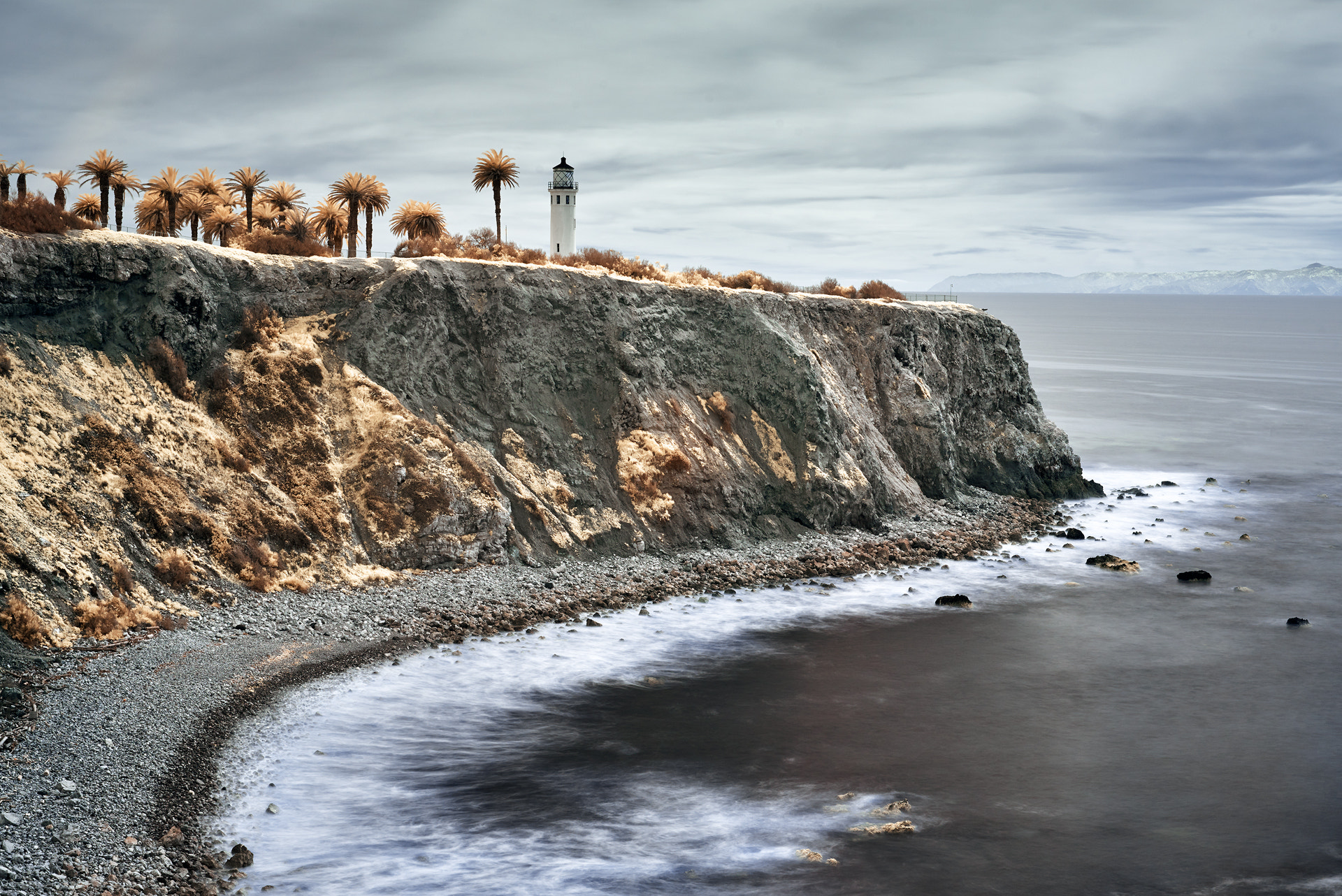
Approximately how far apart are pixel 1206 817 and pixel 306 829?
70.0ft

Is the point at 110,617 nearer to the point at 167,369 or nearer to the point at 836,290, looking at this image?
the point at 167,369

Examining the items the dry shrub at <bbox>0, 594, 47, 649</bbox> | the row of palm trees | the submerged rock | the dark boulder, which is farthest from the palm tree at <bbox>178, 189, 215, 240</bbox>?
the submerged rock

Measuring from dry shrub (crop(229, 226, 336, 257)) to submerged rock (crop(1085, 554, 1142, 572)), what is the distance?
127 ft

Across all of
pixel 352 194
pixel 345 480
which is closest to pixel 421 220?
pixel 352 194

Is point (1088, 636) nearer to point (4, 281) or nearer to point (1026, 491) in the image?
point (1026, 491)

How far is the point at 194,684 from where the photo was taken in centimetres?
2858

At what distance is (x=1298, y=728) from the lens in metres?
32.0

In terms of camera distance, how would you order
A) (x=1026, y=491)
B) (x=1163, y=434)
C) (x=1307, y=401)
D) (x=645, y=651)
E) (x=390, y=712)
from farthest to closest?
(x=1307, y=401)
(x=1163, y=434)
(x=1026, y=491)
(x=645, y=651)
(x=390, y=712)

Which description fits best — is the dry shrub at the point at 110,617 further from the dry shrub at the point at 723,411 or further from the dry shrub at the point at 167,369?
the dry shrub at the point at 723,411

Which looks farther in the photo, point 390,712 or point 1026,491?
point 1026,491

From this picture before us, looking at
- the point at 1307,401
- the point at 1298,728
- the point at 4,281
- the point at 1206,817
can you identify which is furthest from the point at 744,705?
the point at 1307,401

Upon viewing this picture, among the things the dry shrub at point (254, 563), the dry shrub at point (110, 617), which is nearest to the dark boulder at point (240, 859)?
the dry shrub at point (110, 617)

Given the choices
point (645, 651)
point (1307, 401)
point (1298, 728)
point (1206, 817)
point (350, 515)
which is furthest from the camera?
point (1307, 401)

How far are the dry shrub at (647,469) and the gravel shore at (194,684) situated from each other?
2625mm
